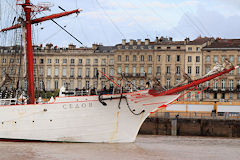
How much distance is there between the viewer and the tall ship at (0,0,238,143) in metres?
31.7

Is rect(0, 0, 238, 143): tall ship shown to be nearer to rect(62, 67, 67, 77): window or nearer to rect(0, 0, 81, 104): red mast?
rect(0, 0, 81, 104): red mast

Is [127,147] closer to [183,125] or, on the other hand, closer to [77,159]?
[77,159]

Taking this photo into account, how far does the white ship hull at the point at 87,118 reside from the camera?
31703 millimetres

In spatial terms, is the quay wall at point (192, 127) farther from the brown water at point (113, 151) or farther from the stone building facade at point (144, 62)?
the stone building facade at point (144, 62)

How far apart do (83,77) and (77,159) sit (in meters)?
57.3

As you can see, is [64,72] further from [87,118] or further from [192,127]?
[87,118]

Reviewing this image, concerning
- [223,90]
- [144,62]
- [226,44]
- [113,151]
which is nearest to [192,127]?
[113,151]

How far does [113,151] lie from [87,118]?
3715 mm

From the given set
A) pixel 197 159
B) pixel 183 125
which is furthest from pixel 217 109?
pixel 197 159

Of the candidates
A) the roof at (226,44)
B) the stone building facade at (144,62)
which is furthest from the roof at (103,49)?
the roof at (226,44)

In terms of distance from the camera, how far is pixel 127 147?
3023cm

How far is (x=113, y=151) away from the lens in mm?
28625

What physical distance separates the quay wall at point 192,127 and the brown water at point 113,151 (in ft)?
37.8

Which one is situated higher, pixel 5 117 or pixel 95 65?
pixel 95 65
